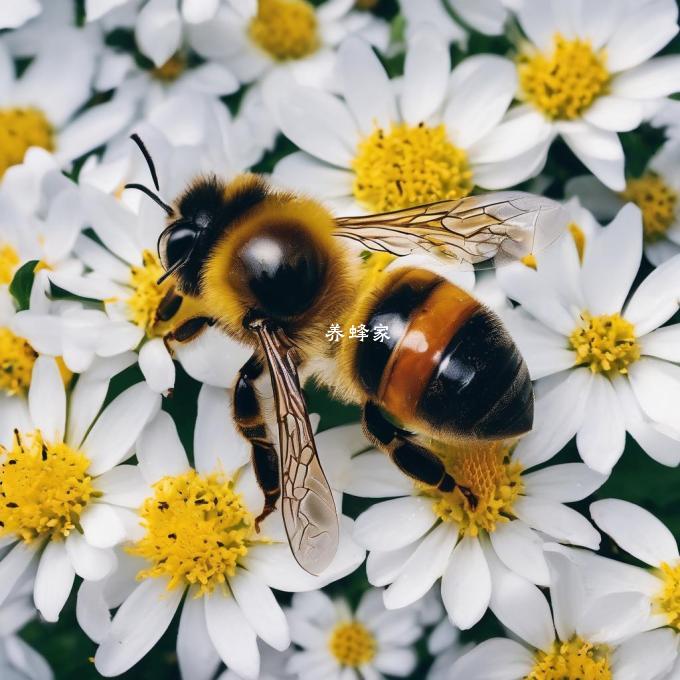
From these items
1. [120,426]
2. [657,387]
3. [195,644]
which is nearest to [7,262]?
[120,426]

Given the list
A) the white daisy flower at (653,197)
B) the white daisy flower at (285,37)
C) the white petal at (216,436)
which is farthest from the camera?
the white daisy flower at (285,37)

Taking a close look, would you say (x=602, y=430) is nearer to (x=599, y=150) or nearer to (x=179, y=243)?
(x=599, y=150)

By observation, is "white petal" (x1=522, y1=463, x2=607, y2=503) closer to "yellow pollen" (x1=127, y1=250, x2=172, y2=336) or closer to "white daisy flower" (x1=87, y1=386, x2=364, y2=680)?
"white daisy flower" (x1=87, y1=386, x2=364, y2=680)

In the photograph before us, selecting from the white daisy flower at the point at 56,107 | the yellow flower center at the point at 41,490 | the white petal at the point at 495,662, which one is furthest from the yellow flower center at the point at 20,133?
the white petal at the point at 495,662

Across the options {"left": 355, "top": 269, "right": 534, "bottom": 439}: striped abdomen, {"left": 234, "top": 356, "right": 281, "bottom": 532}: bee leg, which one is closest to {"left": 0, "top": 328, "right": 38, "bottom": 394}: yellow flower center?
{"left": 234, "top": 356, "right": 281, "bottom": 532}: bee leg

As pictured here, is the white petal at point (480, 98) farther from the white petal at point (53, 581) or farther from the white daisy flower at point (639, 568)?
the white petal at point (53, 581)

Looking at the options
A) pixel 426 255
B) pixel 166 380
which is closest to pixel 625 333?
pixel 426 255

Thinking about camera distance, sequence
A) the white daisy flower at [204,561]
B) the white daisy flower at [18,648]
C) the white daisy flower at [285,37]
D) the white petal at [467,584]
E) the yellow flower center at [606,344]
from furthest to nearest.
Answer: the white daisy flower at [285,37] < the white daisy flower at [18,648] < the yellow flower center at [606,344] < the white daisy flower at [204,561] < the white petal at [467,584]
